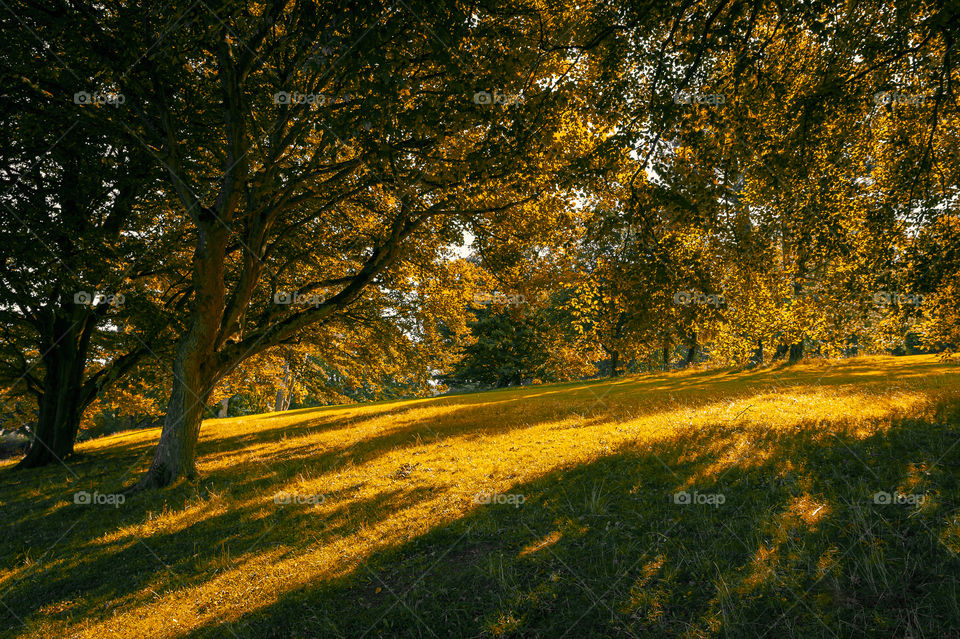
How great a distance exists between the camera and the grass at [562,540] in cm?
394

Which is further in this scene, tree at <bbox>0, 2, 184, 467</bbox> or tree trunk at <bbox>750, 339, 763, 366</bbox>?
tree trunk at <bbox>750, 339, 763, 366</bbox>

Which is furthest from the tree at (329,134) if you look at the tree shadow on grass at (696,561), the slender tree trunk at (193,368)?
the tree shadow on grass at (696,561)

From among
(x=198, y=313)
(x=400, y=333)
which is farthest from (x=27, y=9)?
(x=400, y=333)

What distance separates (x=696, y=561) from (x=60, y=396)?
22149mm

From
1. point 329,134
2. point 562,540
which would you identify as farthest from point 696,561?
point 329,134

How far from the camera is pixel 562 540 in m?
5.35

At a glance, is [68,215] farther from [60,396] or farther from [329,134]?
[329,134]

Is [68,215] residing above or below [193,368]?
above

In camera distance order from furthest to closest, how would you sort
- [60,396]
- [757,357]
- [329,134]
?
1. [757,357]
2. [60,396]
3. [329,134]

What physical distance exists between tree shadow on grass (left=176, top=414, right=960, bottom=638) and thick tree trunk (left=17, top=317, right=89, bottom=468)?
17.5 m

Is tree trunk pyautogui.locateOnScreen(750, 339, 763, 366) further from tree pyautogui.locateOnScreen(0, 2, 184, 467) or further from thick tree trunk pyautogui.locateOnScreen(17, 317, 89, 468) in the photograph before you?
thick tree trunk pyautogui.locateOnScreen(17, 317, 89, 468)

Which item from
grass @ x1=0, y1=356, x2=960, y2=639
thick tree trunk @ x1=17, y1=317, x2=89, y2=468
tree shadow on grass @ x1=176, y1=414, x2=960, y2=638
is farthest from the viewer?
thick tree trunk @ x1=17, y1=317, x2=89, y2=468

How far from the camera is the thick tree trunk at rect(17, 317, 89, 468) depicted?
53.7ft

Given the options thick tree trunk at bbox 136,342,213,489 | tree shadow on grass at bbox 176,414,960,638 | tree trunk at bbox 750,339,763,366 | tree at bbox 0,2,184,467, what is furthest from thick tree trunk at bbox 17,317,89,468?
tree trunk at bbox 750,339,763,366
